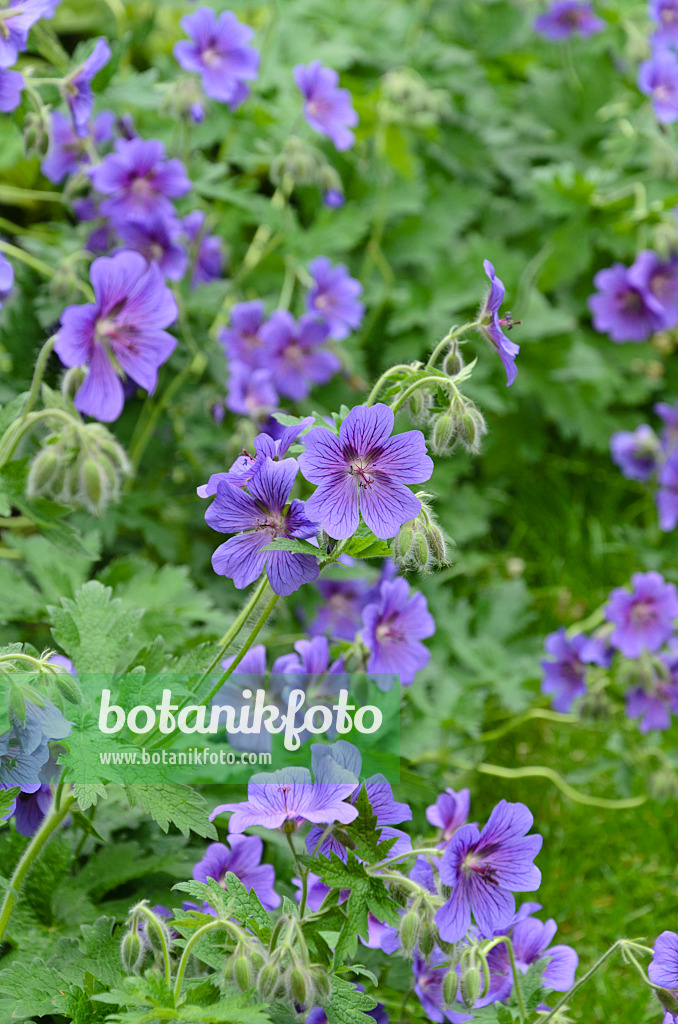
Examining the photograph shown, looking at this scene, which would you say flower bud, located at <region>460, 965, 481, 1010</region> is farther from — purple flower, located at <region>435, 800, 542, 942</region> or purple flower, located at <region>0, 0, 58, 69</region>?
purple flower, located at <region>0, 0, 58, 69</region>

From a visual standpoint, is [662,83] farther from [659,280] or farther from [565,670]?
[565,670]

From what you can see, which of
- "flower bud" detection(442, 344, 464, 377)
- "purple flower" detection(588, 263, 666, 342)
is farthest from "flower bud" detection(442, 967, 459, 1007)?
"purple flower" detection(588, 263, 666, 342)

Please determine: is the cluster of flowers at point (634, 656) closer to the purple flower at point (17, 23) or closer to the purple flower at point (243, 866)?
the purple flower at point (243, 866)

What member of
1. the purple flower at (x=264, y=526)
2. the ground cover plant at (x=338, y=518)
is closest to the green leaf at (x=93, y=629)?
the ground cover plant at (x=338, y=518)

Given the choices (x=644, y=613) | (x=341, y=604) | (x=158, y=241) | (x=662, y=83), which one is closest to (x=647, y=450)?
(x=644, y=613)

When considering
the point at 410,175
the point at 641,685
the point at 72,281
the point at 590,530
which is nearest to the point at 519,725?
the point at 641,685

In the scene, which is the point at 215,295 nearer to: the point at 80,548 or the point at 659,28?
the point at 80,548
